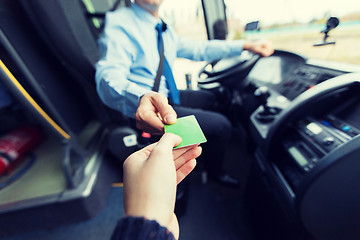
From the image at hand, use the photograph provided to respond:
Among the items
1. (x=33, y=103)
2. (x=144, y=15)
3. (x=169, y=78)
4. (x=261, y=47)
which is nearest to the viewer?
(x=169, y=78)

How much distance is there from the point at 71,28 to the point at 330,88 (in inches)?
50.4

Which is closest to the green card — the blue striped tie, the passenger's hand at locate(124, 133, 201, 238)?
the passenger's hand at locate(124, 133, 201, 238)

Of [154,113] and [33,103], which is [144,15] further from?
[33,103]

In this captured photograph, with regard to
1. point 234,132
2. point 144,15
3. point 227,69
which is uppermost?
point 144,15

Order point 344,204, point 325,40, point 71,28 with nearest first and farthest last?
point 344,204
point 325,40
point 71,28

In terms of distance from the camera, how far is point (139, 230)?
0.25 m

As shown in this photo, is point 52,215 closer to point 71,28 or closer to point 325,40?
point 71,28

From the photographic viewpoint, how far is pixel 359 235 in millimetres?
536

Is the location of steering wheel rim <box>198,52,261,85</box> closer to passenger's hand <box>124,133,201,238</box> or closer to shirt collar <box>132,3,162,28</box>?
shirt collar <box>132,3,162,28</box>

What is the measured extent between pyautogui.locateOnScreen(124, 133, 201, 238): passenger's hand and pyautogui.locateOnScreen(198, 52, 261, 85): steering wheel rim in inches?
33.9

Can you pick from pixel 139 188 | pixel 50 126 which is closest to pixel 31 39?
pixel 50 126

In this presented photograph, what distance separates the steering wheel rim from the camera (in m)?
1.06

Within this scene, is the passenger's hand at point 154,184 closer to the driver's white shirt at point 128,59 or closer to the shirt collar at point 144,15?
the driver's white shirt at point 128,59

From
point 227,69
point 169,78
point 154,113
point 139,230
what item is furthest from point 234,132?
point 139,230
